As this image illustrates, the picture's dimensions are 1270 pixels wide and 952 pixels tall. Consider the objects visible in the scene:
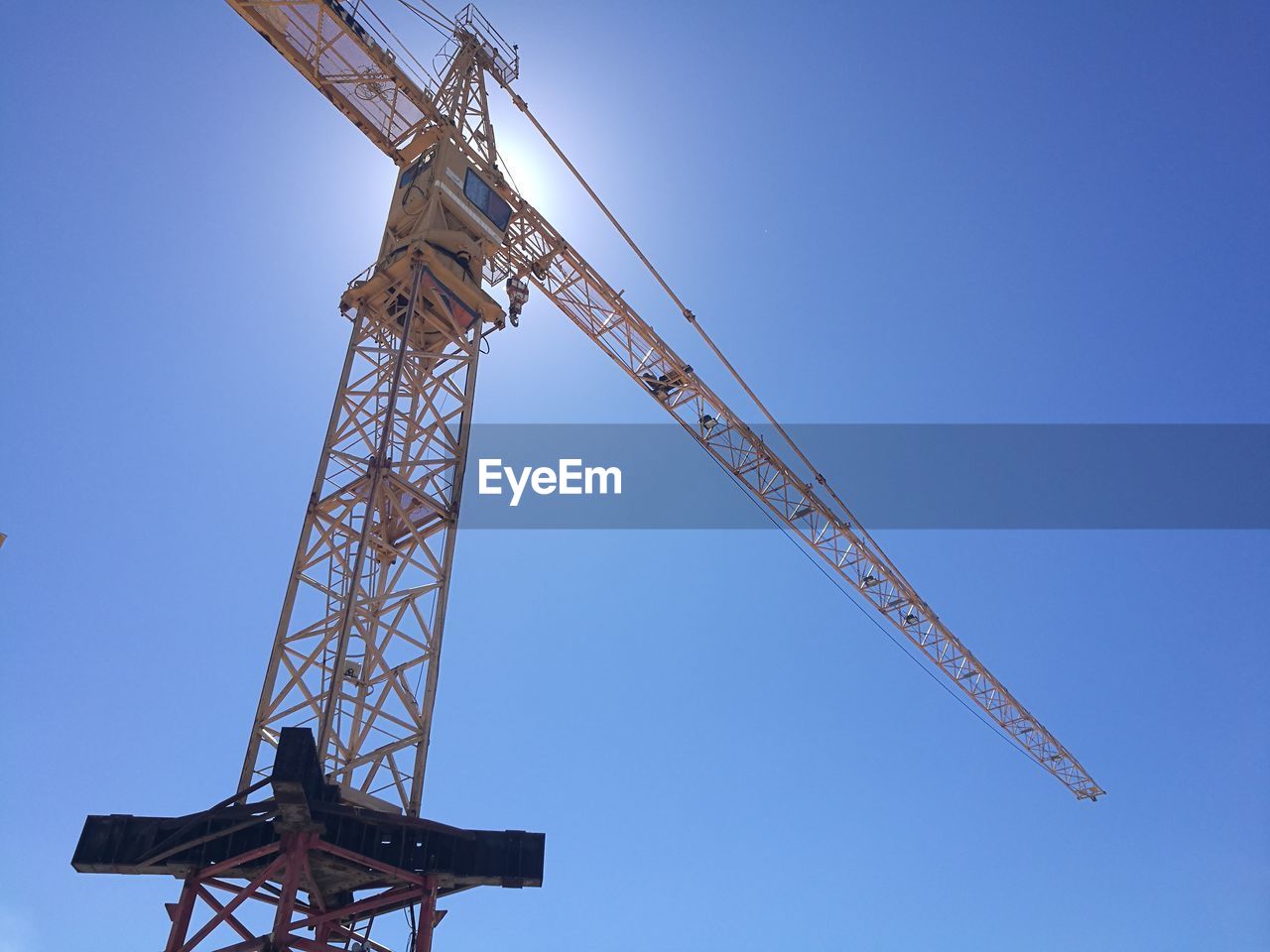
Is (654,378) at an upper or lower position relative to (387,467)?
upper

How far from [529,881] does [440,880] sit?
4.98ft

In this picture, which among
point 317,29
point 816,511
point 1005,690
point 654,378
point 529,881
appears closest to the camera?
point 529,881

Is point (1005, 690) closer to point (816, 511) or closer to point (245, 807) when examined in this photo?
point (816, 511)

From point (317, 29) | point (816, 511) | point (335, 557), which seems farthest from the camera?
point (816, 511)

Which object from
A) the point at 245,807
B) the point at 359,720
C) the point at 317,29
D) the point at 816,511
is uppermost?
the point at 317,29

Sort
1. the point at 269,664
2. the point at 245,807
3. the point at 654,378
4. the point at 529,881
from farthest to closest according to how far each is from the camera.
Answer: the point at 654,378 < the point at 269,664 < the point at 529,881 < the point at 245,807

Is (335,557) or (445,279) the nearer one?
(335,557)

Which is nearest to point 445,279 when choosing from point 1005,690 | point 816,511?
point 816,511

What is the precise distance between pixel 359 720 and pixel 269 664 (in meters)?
1.96

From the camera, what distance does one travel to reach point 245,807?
17.2 m

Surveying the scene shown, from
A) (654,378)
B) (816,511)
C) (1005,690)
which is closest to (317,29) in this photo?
(654,378)

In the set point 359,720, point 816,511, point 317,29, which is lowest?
point 359,720

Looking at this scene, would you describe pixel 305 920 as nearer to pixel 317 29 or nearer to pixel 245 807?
pixel 245 807

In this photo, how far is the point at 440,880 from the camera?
59.4ft
